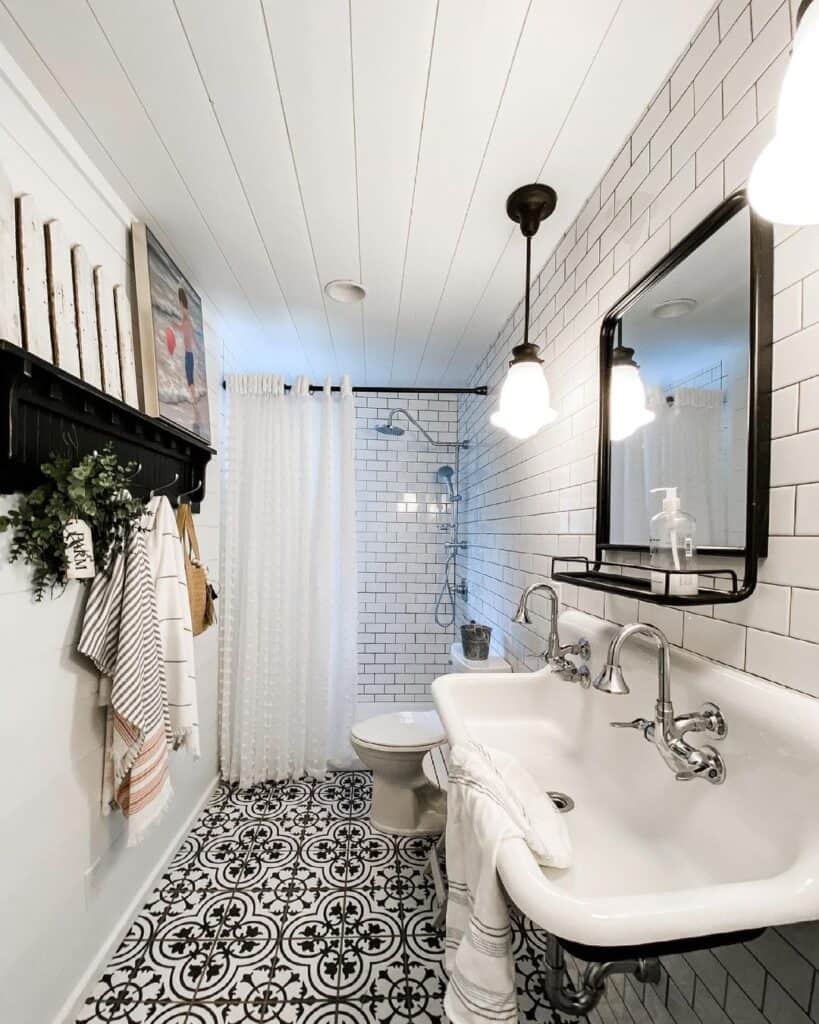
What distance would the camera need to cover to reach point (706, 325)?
38.3 inches

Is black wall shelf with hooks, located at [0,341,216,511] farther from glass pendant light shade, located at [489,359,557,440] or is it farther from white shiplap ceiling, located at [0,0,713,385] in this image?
glass pendant light shade, located at [489,359,557,440]

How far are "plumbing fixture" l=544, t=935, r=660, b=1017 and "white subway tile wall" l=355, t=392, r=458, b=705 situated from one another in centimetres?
236

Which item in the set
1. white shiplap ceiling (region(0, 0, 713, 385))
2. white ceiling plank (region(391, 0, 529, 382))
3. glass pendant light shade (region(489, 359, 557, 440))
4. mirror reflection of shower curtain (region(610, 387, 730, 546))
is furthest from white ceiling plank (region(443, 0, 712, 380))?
mirror reflection of shower curtain (region(610, 387, 730, 546))

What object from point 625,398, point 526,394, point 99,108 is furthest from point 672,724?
point 99,108

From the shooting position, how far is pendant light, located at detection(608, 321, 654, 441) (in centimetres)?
121

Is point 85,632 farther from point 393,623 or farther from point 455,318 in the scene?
point 393,623

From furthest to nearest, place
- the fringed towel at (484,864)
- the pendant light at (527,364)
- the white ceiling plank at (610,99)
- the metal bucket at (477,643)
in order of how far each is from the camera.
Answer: the metal bucket at (477,643) < the pendant light at (527,364) < the white ceiling plank at (610,99) < the fringed towel at (484,864)

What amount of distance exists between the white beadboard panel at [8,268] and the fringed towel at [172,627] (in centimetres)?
72

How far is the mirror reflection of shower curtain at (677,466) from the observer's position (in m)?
0.94

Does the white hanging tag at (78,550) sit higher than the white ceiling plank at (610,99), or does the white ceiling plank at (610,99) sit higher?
the white ceiling plank at (610,99)

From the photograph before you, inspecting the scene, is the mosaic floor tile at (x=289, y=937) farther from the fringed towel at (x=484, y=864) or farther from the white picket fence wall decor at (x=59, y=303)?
the white picket fence wall decor at (x=59, y=303)

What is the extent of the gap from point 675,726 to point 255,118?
5.50 feet

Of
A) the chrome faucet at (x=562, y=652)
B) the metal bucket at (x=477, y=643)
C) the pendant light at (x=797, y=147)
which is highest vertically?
the pendant light at (x=797, y=147)

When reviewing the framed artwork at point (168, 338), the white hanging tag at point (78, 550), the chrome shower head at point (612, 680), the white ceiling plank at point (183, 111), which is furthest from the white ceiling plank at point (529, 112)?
the white hanging tag at point (78, 550)
